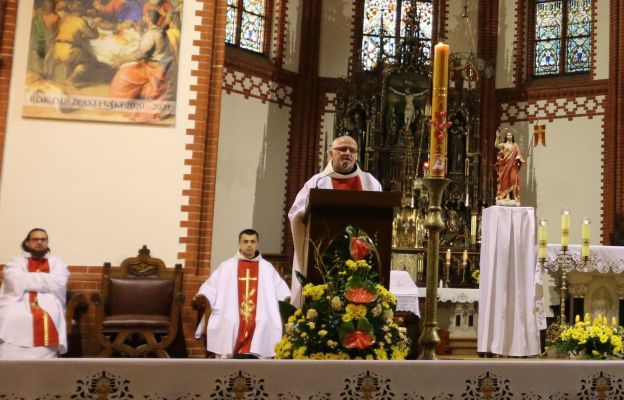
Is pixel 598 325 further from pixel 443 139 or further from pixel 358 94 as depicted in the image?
pixel 358 94

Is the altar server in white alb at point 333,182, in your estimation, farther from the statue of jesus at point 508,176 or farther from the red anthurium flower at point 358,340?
the statue of jesus at point 508,176

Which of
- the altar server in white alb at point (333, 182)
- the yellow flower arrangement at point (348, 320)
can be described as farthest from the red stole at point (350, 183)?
the yellow flower arrangement at point (348, 320)

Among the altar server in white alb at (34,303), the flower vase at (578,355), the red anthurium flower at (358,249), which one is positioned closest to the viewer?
the red anthurium flower at (358,249)

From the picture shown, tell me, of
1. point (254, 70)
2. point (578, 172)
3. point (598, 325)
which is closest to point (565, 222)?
point (598, 325)

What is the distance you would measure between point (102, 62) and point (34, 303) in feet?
8.73

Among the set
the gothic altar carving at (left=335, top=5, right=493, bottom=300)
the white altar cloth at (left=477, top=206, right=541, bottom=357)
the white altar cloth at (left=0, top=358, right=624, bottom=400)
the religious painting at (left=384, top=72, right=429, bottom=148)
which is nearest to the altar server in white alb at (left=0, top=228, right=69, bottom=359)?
the white altar cloth at (left=477, top=206, right=541, bottom=357)

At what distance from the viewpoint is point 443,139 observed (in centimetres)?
372

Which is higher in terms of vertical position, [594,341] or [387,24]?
[387,24]

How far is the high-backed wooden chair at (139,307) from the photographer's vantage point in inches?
303

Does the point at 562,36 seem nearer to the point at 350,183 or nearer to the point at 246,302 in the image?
the point at 246,302

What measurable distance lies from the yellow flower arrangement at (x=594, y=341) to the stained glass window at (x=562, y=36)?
10645mm

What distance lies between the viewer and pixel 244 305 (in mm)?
8102

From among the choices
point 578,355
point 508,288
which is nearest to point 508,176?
point 508,288

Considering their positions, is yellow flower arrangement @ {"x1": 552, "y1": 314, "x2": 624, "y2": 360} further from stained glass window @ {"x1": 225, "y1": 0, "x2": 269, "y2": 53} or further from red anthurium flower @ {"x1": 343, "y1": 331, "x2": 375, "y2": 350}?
stained glass window @ {"x1": 225, "y1": 0, "x2": 269, "y2": 53}
